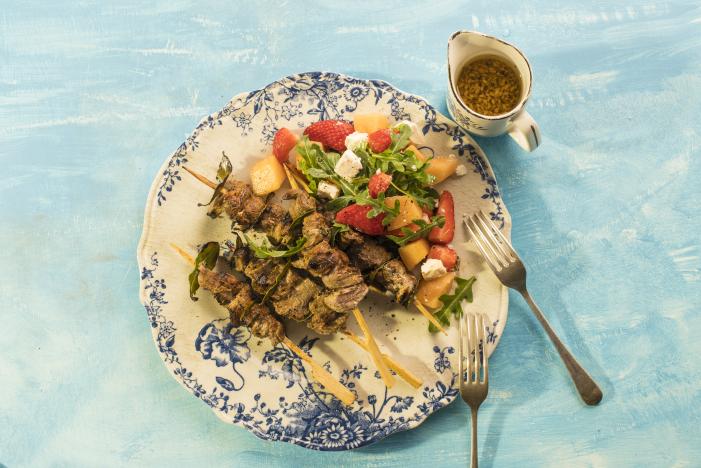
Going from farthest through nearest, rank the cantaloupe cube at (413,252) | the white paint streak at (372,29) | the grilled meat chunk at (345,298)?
the white paint streak at (372,29)
the cantaloupe cube at (413,252)
the grilled meat chunk at (345,298)

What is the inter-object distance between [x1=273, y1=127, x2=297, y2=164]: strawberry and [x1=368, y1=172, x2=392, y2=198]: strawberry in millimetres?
689

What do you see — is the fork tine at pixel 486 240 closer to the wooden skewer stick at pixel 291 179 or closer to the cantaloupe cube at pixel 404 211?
the cantaloupe cube at pixel 404 211

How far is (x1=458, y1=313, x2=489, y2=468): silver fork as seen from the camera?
145 inches

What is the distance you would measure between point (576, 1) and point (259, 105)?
253 cm

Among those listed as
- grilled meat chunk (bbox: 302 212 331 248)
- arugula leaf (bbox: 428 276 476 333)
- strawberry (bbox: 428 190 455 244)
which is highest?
grilled meat chunk (bbox: 302 212 331 248)

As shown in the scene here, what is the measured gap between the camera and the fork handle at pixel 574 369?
3773 mm

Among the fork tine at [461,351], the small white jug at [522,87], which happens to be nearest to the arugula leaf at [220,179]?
the small white jug at [522,87]

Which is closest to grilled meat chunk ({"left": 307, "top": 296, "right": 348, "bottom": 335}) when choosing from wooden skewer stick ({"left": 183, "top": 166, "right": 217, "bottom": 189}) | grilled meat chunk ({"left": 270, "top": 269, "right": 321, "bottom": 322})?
grilled meat chunk ({"left": 270, "top": 269, "right": 321, "bottom": 322})

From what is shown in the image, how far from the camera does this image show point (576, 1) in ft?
13.9

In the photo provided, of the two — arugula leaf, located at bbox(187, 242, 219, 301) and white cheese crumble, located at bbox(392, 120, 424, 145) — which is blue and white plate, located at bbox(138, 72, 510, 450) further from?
arugula leaf, located at bbox(187, 242, 219, 301)

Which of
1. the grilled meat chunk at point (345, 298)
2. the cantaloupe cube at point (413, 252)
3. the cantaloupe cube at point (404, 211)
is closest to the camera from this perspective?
the grilled meat chunk at point (345, 298)

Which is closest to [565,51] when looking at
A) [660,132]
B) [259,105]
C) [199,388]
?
[660,132]

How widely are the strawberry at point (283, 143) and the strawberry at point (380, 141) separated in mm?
550

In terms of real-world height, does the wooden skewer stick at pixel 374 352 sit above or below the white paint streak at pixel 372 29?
below
